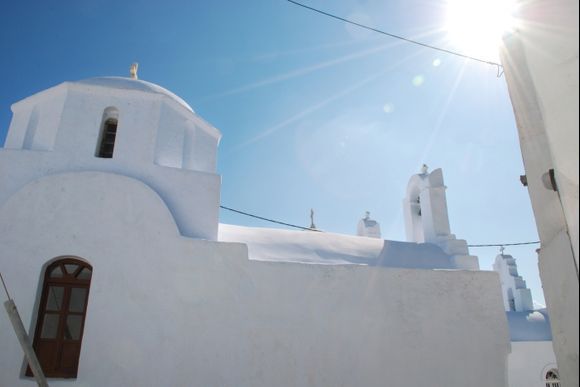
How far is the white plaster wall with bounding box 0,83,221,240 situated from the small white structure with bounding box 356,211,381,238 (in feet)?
19.3

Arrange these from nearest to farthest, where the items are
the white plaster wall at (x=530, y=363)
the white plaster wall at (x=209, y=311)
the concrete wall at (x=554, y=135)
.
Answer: the concrete wall at (x=554, y=135), the white plaster wall at (x=209, y=311), the white plaster wall at (x=530, y=363)

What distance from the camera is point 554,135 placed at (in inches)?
82.7

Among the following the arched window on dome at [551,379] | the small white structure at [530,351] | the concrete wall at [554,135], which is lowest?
the arched window on dome at [551,379]

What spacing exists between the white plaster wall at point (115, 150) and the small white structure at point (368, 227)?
5888mm

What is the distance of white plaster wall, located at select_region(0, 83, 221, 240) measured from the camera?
21.2ft

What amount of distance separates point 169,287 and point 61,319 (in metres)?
1.52

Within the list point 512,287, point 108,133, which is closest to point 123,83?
point 108,133

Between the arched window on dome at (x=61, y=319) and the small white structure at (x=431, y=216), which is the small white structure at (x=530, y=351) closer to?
the small white structure at (x=431, y=216)

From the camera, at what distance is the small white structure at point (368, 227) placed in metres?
11.6

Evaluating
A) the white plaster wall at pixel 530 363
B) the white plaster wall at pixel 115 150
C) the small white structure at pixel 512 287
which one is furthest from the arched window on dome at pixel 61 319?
the small white structure at pixel 512 287

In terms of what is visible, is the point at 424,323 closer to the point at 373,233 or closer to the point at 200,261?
the point at 200,261

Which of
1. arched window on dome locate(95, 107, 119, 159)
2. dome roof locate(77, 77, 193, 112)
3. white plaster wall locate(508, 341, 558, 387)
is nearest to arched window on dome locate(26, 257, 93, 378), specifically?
arched window on dome locate(95, 107, 119, 159)

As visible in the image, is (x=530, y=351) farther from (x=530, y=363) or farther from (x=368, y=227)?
(x=368, y=227)

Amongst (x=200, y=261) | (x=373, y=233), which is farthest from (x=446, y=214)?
(x=200, y=261)
